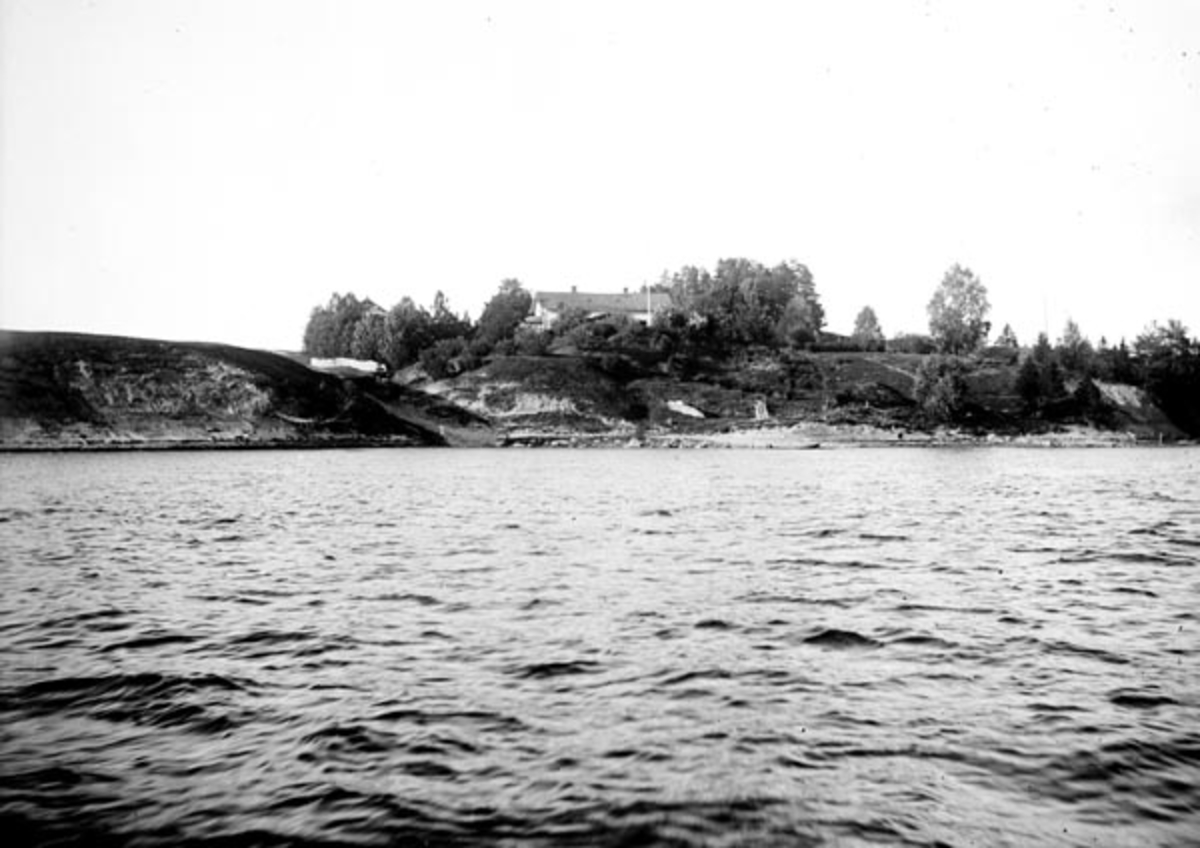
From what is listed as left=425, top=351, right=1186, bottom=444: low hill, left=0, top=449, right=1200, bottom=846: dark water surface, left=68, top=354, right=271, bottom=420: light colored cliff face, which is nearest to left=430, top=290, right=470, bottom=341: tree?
left=425, top=351, right=1186, bottom=444: low hill

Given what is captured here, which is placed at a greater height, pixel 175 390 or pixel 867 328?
pixel 867 328

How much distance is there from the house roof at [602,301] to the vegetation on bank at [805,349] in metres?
4.23

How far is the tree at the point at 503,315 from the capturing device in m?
157

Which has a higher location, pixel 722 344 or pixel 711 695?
pixel 722 344

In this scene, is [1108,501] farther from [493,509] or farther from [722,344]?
[722,344]

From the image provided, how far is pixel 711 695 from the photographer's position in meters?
11.0

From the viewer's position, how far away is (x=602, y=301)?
18450cm

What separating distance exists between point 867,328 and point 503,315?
3076 inches

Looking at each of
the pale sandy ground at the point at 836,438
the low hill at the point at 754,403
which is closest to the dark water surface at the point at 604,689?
the pale sandy ground at the point at 836,438

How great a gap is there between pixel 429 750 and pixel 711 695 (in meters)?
3.51

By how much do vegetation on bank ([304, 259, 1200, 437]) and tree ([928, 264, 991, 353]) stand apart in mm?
189

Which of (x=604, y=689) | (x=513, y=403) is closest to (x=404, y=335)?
(x=513, y=403)

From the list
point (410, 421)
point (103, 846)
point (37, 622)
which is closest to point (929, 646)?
point (103, 846)

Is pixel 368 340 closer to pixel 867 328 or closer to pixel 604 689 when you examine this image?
pixel 867 328
